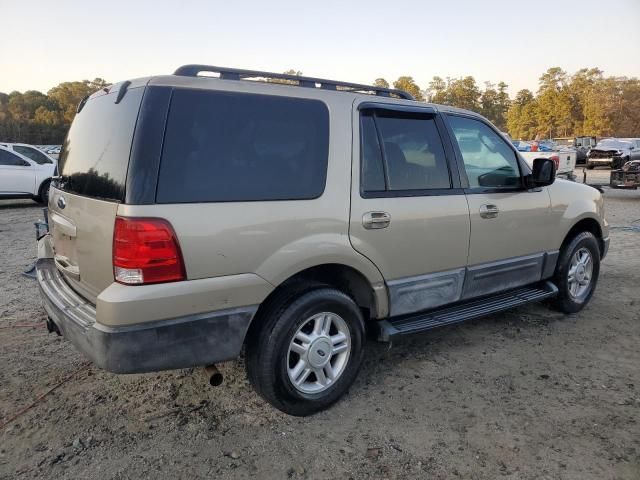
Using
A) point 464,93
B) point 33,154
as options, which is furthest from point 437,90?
point 33,154

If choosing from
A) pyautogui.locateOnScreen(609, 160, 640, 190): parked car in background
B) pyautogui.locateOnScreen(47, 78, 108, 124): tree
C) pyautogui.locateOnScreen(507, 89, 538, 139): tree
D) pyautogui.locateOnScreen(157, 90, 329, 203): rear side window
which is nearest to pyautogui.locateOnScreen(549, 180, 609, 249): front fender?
pyautogui.locateOnScreen(157, 90, 329, 203): rear side window

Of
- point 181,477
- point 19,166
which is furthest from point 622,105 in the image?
point 181,477

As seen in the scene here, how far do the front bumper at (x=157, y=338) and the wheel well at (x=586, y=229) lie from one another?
3457mm

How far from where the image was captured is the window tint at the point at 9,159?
38.9 ft

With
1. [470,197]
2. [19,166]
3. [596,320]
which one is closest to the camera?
[470,197]

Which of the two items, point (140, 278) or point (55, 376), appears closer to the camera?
point (140, 278)

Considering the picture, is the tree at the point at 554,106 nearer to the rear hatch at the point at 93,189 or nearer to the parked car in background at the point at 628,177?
the parked car in background at the point at 628,177

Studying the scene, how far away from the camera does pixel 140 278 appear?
7.50 ft

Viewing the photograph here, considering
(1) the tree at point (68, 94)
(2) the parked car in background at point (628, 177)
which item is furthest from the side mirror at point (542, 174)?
(1) the tree at point (68, 94)

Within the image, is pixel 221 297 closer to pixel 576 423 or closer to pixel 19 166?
pixel 576 423

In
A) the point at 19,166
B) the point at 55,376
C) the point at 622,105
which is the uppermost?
the point at 622,105

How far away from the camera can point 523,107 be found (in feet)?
285

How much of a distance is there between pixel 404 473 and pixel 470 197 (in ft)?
6.68

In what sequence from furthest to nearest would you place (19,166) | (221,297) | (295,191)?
(19,166), (295,191), (221,297)
